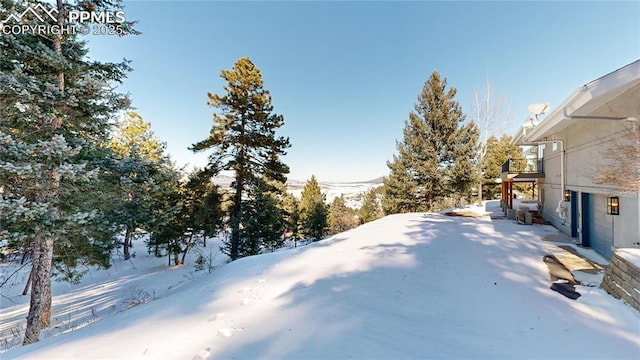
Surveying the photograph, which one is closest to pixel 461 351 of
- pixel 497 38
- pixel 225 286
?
pixel 225 286

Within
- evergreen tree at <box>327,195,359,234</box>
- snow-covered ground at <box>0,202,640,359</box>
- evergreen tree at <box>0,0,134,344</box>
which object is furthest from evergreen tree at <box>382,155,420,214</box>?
evergreen tree at <box>327,195,359,234</box>

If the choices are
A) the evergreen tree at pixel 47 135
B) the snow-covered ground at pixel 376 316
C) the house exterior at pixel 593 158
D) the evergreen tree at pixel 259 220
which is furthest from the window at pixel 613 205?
the evergreen tree at pixel 47 135

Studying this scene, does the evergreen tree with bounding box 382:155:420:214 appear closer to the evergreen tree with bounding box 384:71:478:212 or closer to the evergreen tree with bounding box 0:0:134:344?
the evergreen tree with bounding box 384:71:478:212

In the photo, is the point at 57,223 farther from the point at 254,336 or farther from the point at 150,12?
the point at 150,12

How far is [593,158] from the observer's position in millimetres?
6566

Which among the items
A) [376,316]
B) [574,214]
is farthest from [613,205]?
[376,316]

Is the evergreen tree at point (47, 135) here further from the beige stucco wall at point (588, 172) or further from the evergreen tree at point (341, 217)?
the evergreen tree at point (341, 217)

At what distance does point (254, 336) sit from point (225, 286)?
7.34ft

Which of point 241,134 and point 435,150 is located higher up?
point 241,134

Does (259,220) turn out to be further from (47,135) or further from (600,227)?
(600,227)

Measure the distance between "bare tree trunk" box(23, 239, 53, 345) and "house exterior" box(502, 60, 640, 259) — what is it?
1205 centimetres

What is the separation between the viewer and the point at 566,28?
9523 mm

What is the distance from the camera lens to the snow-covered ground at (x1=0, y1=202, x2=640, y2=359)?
2.71 metres

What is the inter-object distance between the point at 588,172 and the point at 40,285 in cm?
1449
